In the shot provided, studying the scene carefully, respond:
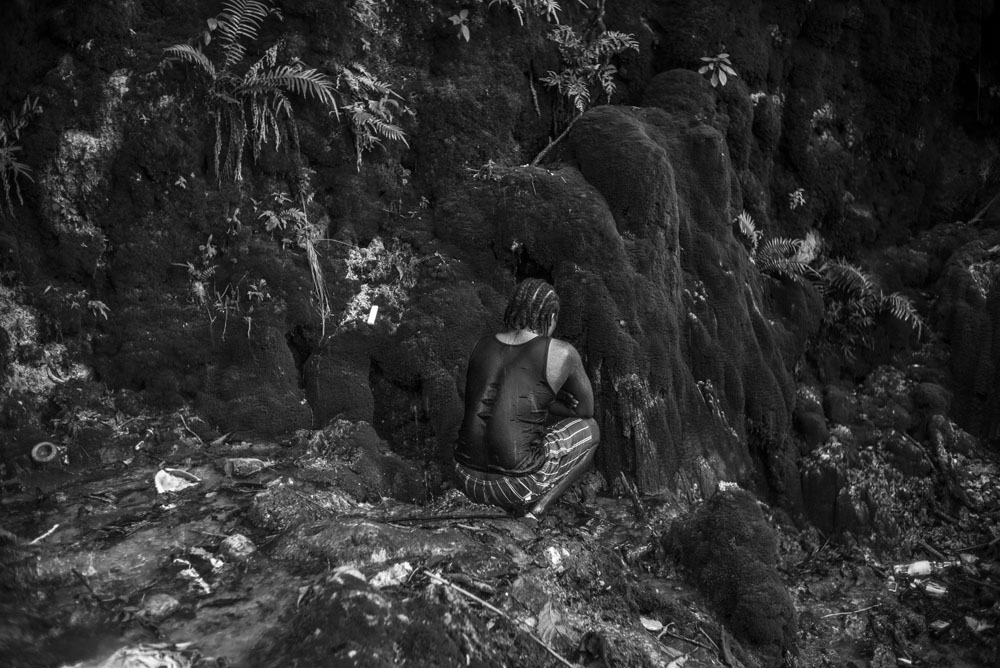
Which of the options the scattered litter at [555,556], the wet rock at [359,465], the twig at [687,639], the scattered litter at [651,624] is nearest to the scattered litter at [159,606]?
the wet rock at [359,465]

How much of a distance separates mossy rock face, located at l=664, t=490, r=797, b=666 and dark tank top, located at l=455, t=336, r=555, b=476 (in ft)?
4.69

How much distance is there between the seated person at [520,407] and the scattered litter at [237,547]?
1749 mm

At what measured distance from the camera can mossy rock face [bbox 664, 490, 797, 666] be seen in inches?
204

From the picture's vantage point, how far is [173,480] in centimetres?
513

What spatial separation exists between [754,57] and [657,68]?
1.30m

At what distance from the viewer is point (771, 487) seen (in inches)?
311

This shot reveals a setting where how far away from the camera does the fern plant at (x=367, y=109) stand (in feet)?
23.9

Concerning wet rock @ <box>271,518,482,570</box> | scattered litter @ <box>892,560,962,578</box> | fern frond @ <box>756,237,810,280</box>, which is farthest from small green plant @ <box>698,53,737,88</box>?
wet rock @ <box>271,518,482,570</box>

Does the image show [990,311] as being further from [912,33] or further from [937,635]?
[937,635]

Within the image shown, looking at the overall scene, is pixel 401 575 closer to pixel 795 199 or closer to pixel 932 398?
pixel 932 398

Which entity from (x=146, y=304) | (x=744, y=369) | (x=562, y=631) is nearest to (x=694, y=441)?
(x=744, y=369)

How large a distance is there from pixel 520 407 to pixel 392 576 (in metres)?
2.00

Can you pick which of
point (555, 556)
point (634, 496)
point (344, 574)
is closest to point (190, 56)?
point (344, 574)

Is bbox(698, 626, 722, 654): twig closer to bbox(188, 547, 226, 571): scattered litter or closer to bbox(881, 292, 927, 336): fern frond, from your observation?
bbox(188, 547, 226, 571): scattered litter
